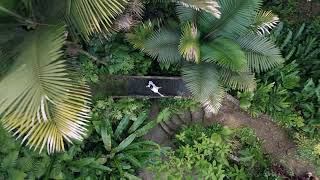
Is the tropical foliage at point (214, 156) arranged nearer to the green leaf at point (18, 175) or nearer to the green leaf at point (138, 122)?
the green leaf at point (138, 122)

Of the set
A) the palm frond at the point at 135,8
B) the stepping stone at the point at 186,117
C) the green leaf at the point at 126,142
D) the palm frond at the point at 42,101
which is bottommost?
the green leaf at the point at 126,142

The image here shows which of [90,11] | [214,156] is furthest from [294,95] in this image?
[90,11]

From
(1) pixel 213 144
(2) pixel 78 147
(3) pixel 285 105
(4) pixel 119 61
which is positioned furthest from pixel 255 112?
(2) pixel 78 147

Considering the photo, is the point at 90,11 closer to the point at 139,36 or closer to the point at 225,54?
the point at 139,36

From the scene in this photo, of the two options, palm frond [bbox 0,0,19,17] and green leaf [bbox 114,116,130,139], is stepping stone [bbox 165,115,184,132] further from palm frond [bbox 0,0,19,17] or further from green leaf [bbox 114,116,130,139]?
palm frond [bbox 0,0,19,17]

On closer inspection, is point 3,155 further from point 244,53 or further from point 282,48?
point 282,48

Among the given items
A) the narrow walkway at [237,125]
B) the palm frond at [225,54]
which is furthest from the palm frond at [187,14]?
the narrow walkway at [237,125]
